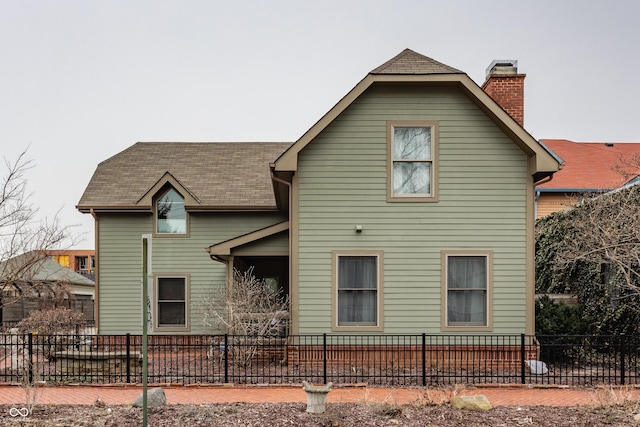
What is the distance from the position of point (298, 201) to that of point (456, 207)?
12.9 feet

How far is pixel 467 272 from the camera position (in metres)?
15.5

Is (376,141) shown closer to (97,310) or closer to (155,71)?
(97,310)

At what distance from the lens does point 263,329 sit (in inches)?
606

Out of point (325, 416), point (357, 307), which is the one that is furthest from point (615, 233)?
point (325, 416)

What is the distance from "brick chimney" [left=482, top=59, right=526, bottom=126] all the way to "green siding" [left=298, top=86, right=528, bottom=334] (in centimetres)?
270

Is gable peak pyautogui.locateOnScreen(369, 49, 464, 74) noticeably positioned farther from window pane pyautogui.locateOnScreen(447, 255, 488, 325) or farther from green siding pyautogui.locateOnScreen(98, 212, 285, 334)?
green siding pyautogui.locateOnScreen(98, 212, 285, 334)

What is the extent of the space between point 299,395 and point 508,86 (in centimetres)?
1070

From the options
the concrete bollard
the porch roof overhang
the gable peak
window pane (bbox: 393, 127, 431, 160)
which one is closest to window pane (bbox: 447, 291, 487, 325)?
window pane (bbox: 393, 127, 431, 160)

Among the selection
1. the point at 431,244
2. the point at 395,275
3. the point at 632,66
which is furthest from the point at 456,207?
the point at 632,66

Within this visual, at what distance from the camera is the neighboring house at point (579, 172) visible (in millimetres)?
31141

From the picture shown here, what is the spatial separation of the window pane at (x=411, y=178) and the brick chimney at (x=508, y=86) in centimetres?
389

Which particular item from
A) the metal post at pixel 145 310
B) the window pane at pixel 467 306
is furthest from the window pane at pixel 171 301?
the metal post at pixel 145 310

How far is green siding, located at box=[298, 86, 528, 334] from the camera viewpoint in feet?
50.4

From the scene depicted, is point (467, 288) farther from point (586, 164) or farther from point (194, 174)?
point (586, 164)
